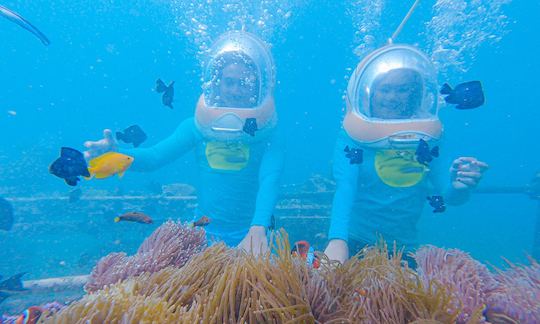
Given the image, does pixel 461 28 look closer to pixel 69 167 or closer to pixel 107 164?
pixel 107 164

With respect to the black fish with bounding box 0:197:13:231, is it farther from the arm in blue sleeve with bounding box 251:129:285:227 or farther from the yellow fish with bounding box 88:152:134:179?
the arm in blue sleeve with bounding box 251:129:285:227

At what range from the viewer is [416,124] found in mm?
4754

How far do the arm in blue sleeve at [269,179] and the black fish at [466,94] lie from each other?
10.2ft

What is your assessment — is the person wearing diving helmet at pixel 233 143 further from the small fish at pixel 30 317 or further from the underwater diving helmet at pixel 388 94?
the small fish at pixel 30 317

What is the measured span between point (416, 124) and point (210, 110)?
138 inches

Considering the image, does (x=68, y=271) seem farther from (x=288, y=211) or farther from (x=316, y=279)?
(x=316, y=279)

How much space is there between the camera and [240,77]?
19.4ft

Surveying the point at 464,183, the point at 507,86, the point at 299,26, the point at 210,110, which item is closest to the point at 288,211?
the point at 210,110

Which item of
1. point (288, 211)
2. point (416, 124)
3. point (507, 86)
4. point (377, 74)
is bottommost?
point (288, 211)

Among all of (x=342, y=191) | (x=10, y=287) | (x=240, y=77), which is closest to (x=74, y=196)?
(x=10, y=287)

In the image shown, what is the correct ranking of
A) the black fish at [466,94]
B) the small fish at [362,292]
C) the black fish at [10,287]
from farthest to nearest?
the black fish at [10,287] → the black fish at [466,94] → the small fish at [362,292]

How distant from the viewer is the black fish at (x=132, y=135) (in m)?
4.38

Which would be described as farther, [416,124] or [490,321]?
A: [416,124]

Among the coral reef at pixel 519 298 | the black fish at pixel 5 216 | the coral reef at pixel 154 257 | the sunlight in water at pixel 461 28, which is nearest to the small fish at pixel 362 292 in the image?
the coral reef at pixel 519 298
